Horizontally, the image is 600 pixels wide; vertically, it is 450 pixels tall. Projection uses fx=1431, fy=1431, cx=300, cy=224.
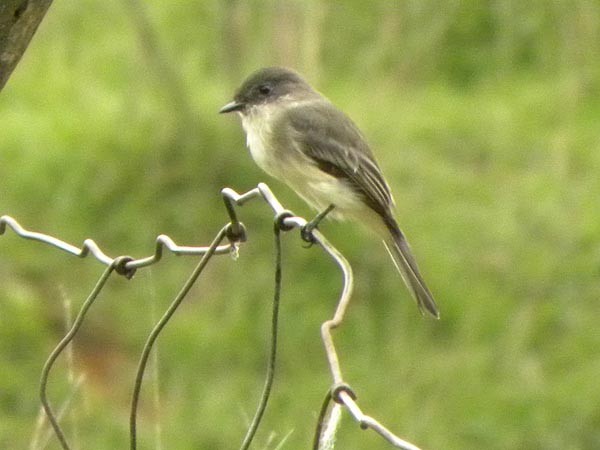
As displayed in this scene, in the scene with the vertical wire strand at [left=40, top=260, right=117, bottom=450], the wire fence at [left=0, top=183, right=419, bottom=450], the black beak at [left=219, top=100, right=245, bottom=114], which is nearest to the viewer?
the wire fence at [left=0, top=183, right=419, bottom=450]

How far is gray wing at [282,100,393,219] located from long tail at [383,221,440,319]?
8cm

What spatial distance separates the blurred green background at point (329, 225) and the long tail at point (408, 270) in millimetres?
793

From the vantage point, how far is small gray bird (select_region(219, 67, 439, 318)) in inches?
159

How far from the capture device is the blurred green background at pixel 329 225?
513 centimetres

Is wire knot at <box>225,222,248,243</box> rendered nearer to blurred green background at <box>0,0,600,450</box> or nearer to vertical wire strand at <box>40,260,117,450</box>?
vertical wire strand at <box>40,260,117,450</box>

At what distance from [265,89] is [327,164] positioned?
1.47ft

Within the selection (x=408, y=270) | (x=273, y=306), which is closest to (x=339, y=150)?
(x=408, y=270)

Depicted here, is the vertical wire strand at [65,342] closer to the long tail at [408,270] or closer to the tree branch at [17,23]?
the tree branch at [17,23]

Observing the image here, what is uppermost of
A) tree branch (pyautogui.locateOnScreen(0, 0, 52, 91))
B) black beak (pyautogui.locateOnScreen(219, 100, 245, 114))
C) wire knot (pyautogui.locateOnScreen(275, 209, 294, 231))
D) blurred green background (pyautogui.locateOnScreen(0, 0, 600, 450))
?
tree branch (pyautogui.locateOnScreen(0, 0, 52, 91))

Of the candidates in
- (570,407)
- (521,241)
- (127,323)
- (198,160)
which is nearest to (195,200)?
(198,160)

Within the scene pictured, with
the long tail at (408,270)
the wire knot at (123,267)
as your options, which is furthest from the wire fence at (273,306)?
the long tail at (408,270)

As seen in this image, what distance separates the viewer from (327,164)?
4102 millimetres

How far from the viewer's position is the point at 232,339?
5492mm

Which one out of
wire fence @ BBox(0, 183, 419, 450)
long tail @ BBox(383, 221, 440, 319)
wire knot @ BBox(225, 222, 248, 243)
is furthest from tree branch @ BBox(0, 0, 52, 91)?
long tail @ BBox(383, 221, 440, 319)
